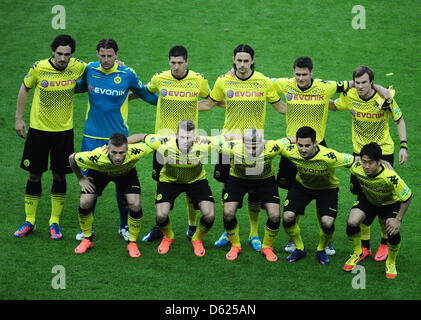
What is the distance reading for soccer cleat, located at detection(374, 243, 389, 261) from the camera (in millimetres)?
8969

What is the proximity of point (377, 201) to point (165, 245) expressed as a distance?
288 centimetres

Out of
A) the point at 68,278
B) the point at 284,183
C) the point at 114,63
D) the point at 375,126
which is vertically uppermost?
the point at 114,63

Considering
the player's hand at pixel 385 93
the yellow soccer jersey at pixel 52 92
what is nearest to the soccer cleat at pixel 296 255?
the player's hand at pixel 385 93

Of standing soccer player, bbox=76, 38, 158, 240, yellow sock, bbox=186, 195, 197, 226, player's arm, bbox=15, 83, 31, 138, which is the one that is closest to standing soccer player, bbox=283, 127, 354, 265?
yellow sock, bbox=186, 195, 197, 226

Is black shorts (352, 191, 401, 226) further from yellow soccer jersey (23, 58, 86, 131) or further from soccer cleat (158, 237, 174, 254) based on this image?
yellow soccer jersey (23, 58, 86, 131)

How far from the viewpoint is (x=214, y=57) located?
15.4 meters

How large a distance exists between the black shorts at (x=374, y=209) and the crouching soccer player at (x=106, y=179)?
9.44 ft

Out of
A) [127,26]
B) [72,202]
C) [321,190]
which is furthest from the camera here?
[127,26]

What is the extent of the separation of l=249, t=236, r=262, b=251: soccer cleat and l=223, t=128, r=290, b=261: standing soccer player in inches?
7.6

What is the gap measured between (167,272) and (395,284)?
2838 millimetres

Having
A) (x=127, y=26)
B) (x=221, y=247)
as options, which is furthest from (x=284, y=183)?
(x=127, y=26)

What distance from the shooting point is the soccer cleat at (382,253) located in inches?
353

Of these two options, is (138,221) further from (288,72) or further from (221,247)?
(288,72)

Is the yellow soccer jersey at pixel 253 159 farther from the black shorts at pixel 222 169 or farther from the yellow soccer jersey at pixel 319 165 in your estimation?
the black shorts at pixel 222 169
